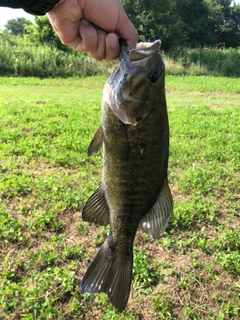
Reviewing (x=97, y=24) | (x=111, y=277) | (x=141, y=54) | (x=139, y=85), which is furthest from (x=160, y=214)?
(x=97, y=24)

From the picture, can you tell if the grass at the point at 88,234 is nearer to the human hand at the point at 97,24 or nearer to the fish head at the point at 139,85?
the fish head at the point at 139,85

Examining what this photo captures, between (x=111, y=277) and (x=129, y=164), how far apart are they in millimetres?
719

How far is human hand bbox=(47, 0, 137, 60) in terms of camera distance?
6.76 ft

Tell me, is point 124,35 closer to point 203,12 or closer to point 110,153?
point 110,153

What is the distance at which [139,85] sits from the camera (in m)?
1.71

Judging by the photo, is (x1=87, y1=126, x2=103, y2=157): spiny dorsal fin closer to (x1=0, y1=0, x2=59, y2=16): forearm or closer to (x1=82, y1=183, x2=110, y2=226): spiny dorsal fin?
(x1=82, y1=183, x2=110, y2=226): spiny dorsal fin

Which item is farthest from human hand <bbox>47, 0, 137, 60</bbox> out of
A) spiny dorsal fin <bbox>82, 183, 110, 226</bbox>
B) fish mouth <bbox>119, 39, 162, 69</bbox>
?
spiny dorsal fin <bbox>82, 183, 110, 226</bbox>

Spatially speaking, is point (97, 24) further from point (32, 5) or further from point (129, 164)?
point (129, 164)

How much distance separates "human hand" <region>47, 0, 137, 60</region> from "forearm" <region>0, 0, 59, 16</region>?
0.49 ft

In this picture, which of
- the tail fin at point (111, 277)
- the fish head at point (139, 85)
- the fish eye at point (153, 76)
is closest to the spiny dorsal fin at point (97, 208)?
the tail fin at point (111, 277)

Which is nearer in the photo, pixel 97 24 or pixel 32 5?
pixel 32 5

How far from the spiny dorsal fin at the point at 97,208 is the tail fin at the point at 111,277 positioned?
0.59 ft

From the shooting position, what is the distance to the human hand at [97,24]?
2061 mm

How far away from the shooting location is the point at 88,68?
687 inches
